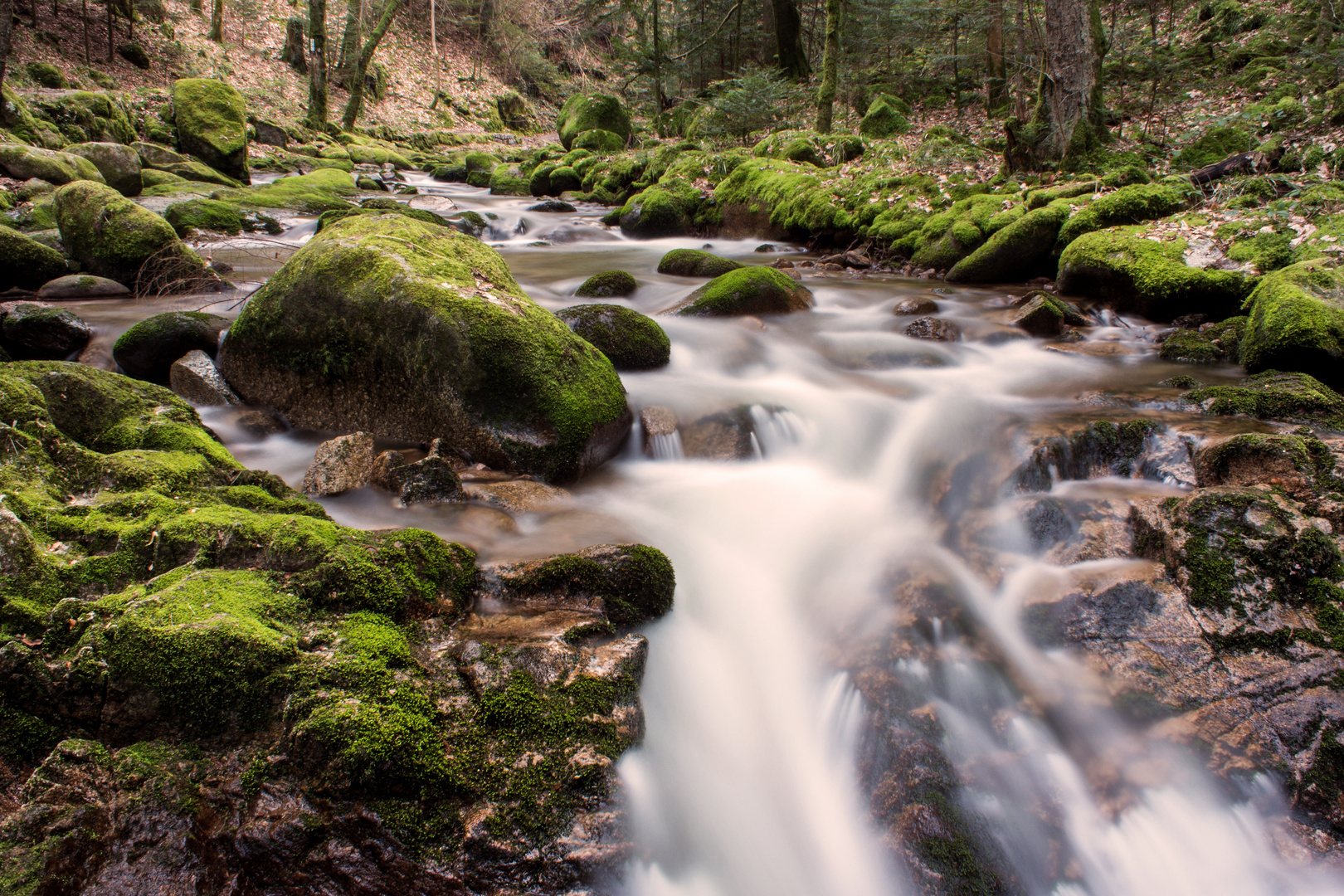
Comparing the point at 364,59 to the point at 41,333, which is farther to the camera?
the point at 364,59

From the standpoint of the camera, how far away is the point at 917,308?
8250mm

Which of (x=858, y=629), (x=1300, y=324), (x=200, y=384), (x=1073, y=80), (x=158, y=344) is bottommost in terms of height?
(x=858, y=629)

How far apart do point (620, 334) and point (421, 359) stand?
2.28 meters

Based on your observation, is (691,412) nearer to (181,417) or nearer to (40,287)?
(181,417)

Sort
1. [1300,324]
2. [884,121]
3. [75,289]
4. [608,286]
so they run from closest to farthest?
[1300,324] → [75,289] → [608,286] → [884,121]

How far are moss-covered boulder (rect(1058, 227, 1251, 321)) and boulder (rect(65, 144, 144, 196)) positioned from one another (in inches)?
622

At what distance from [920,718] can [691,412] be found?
10.5 feet

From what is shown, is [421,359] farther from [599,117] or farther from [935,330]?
[599,117]

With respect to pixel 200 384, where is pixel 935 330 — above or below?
above

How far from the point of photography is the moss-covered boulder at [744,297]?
809 centimetres

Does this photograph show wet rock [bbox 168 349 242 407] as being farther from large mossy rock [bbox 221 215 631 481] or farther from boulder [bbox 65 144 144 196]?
boulder [bbox 65 144 144 196]

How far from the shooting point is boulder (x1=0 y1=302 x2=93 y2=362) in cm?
580

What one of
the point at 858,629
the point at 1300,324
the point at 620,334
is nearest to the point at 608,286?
the point at 620,334

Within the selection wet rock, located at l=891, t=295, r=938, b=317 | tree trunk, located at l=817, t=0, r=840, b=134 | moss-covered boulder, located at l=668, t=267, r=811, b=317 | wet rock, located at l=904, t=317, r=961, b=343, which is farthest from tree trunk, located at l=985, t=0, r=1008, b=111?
wet rock, located at l=904, t=317, r=961, b=343
